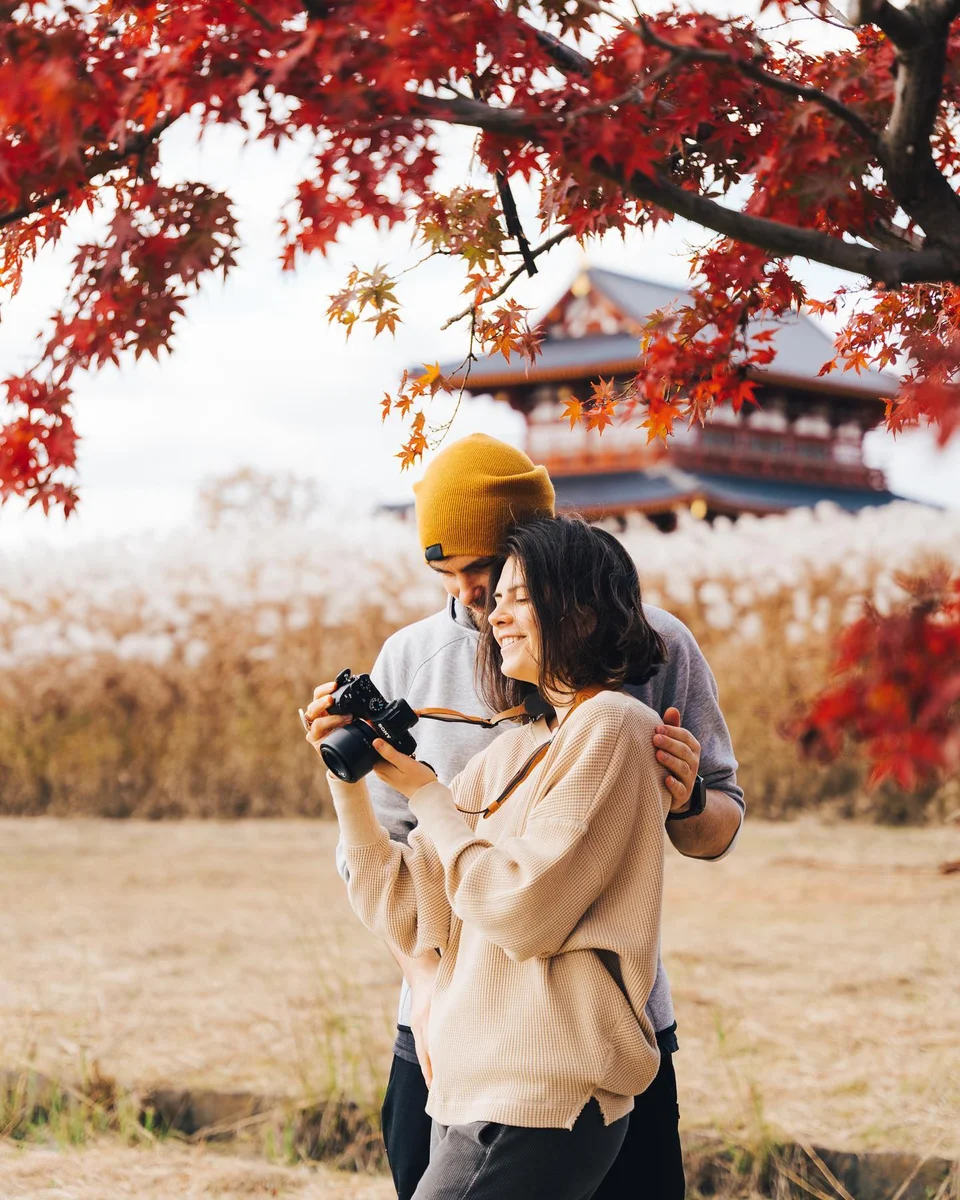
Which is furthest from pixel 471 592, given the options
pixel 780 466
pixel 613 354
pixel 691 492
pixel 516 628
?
pixel 780 466

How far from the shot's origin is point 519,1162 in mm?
1335

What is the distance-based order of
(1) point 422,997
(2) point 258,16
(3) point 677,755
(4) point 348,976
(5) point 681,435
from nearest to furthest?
1. (2) point 258,16
2. (3) point 677,755
3. (1) point 422,997
4. (4) point 348,976
5. (5) point 681,435

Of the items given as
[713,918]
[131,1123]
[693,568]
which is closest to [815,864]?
[713,918]

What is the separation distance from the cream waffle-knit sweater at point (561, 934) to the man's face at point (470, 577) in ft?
1.32

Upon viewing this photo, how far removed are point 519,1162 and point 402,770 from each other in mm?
420

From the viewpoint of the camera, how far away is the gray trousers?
134 centimetres

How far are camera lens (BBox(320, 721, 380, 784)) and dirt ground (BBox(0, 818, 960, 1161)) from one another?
5.61ft

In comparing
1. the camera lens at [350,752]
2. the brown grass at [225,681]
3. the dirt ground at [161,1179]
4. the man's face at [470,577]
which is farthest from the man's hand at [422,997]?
the brown grass at [225,681]

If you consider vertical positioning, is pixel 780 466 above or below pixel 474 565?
above

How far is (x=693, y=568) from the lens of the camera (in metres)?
7.08

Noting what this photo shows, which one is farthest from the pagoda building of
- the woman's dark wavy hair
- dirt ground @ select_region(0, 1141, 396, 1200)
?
the woman's dark wavy hair

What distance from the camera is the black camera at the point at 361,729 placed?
146cm

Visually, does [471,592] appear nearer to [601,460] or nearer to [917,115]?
[917,115]

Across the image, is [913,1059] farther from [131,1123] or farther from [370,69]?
[370,69]
